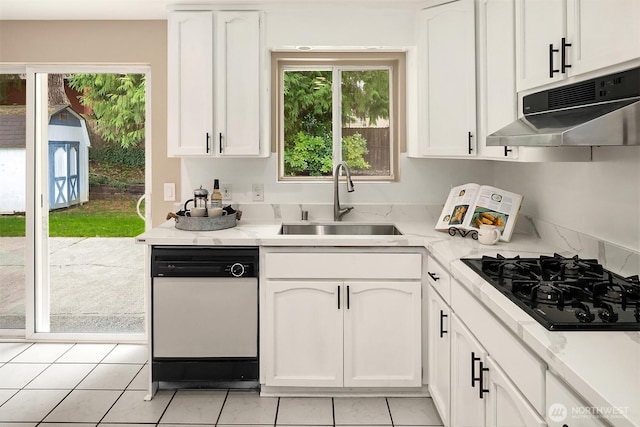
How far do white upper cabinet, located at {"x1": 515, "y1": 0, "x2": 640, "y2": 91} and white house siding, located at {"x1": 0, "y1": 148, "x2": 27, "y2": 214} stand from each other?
3338 mm

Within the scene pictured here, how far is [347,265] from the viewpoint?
279 centimetres

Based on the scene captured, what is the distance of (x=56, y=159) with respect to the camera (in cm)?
377

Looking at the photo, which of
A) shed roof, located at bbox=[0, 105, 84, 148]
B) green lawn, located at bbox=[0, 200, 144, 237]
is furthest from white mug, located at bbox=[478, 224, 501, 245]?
shed roof, located at bbox=[0, 105, 84, 148]

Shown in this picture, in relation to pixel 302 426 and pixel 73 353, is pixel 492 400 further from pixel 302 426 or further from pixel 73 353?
pixel 73 353

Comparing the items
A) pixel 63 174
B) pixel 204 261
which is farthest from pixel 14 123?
pixel 204 261

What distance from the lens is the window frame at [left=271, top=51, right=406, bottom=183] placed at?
354 cm

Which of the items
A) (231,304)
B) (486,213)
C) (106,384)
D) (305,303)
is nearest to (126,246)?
(106,384)

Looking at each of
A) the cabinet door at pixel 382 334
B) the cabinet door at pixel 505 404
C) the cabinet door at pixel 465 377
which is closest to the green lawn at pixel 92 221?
the cabinet door at pixel 382 334

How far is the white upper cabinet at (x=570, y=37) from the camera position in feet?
5.06

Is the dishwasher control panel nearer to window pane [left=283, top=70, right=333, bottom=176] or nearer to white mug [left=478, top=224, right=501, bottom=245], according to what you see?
window pane [left=283, top=70, right=333, bottom=176]

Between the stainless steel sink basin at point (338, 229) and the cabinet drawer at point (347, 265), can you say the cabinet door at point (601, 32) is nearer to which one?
the cabinet drawer at point (347, 265)

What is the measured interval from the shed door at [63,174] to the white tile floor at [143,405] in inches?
45.7

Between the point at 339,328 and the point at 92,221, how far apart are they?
2.06m

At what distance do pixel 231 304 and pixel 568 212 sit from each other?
5.78ft
